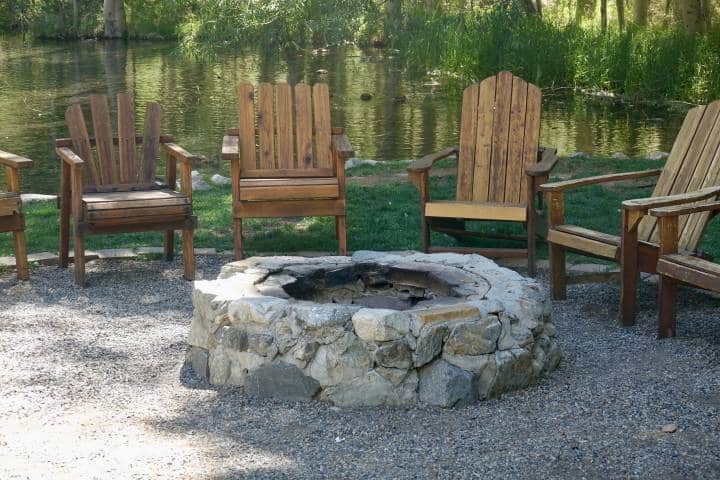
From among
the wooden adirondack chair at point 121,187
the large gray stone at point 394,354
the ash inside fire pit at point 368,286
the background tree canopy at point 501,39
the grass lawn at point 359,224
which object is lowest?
the grass lawn at point 359,224

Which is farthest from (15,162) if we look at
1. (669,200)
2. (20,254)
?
(669,200)

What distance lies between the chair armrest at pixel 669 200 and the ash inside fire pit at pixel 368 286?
0.97 m

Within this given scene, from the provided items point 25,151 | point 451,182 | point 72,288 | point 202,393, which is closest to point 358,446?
point 202,393

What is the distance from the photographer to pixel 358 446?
3.32 meters

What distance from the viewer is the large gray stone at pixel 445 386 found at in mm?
3701

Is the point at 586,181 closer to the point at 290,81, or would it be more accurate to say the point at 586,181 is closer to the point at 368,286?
the point at 368,286

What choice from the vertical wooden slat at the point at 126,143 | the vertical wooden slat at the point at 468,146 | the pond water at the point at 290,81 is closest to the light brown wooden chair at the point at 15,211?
the vertical wooden slat at the point at 126,143

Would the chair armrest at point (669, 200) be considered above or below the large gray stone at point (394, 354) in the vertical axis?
above

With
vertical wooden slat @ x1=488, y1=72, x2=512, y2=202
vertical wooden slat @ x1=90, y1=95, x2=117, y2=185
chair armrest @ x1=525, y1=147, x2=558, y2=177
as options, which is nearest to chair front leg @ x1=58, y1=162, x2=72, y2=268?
vertical wooden slat @ x1=90, y1=95, x2=117, y2=185

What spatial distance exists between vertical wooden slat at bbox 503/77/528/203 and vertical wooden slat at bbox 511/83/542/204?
0.06ft

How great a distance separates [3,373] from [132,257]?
2.05 metres

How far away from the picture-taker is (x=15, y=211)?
5312mm

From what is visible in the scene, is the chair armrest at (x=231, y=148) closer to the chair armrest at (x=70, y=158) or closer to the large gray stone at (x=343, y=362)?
the chair armrest at (x=70, y=158)

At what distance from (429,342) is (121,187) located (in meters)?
2.80
